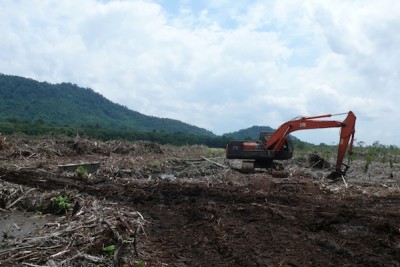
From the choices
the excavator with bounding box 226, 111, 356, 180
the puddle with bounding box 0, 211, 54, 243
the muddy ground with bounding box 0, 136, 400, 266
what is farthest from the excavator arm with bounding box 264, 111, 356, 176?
the puddle with bounding box 0, 211, 54, 243

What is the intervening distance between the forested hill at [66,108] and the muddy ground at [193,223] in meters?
66.1

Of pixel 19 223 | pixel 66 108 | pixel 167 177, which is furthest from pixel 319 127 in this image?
pixel 66 108

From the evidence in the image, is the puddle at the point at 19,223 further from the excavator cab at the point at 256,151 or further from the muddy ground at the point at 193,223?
the excavator cab at the point at 256,151

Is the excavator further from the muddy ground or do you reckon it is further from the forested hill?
the forested hill

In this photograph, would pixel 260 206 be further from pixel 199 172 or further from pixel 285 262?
pixel 199 172

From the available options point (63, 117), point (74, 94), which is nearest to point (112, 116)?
point (74, 94)

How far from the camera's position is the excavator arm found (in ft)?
51.6

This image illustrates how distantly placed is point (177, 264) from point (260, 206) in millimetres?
4041

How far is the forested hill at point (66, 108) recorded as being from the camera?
88.2 m

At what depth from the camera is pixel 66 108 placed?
98.7 meters

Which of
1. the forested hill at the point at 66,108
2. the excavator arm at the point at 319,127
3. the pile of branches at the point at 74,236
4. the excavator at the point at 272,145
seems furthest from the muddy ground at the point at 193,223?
the forested hill at the point at 66,108

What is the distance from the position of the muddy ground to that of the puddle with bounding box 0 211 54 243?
2 centimetres

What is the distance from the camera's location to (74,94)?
111500mm

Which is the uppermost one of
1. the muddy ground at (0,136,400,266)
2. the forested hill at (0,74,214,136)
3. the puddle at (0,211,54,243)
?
the forested hill at (0,74,214,136)
